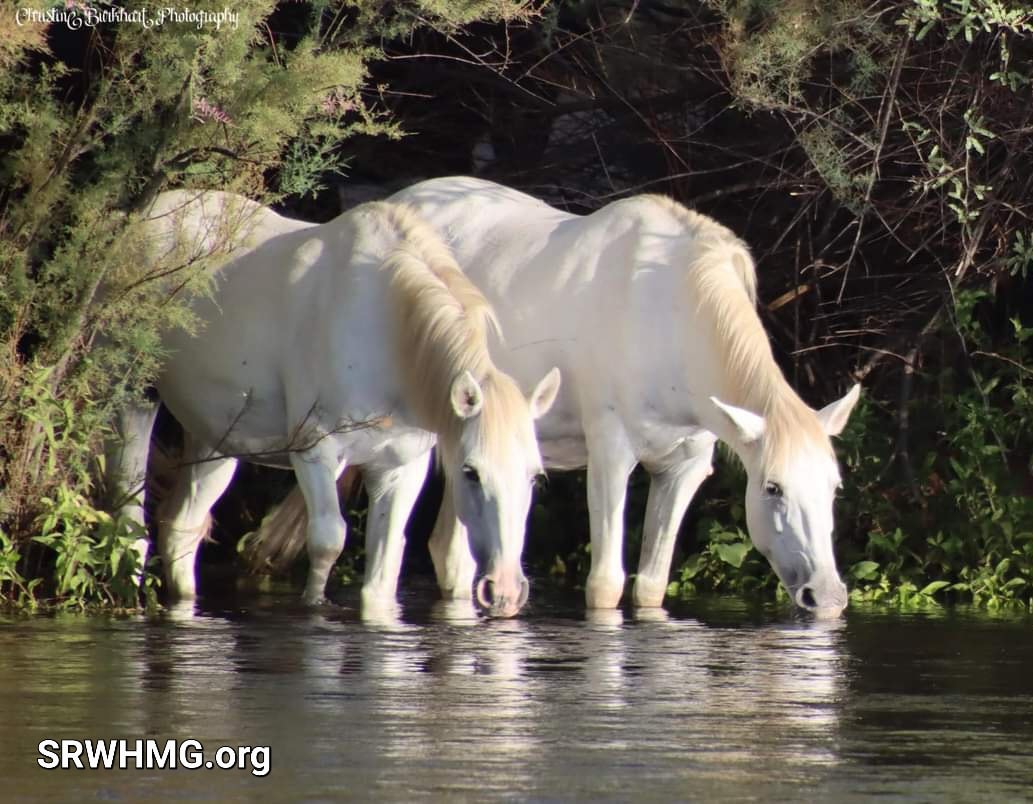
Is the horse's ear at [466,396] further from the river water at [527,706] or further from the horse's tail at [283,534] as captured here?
the horse's tail at [283,534]

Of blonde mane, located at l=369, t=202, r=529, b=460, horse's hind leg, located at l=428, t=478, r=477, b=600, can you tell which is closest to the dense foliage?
blonde mane, located at l=369, t=202, r=529, b=460

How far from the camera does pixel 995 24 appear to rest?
33.5ft

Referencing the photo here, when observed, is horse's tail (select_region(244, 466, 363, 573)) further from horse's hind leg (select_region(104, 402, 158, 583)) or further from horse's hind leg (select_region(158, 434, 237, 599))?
horse's hind leg (select_region(104, 402, 158, 583))

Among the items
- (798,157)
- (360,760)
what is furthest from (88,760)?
(798,157)

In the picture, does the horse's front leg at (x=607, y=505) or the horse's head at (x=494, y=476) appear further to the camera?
the horse's front leg at (x=607, y=505)

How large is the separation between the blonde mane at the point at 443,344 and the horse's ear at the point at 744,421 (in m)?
0.83

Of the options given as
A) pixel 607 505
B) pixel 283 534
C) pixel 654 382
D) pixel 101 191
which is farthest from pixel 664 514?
pixel 101 191

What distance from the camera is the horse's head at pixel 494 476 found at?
28.0ft

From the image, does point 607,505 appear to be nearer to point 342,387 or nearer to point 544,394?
point 544,394

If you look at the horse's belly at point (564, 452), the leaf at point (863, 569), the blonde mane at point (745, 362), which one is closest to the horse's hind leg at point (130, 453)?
the horse's belly at point (564, 452)

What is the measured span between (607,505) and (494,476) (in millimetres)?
1095

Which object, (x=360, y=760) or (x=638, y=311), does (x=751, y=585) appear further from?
(x=360, y=760)

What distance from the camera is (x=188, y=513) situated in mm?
10406

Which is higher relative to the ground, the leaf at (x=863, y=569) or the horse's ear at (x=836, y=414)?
the horse's ear at (x=836, y=414)
